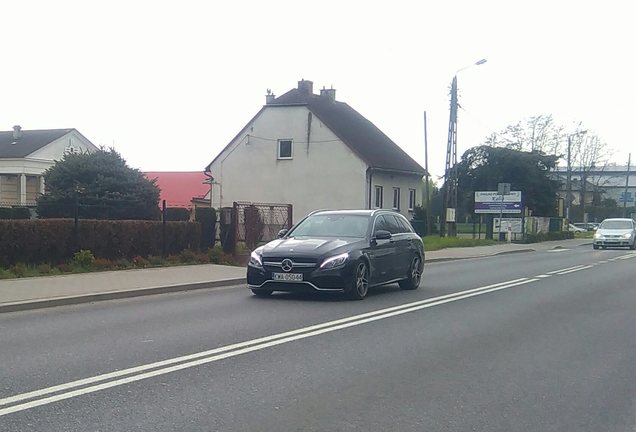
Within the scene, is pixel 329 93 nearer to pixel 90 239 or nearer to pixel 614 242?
pixel 614 242

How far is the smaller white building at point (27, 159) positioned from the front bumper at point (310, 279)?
41.5 metres

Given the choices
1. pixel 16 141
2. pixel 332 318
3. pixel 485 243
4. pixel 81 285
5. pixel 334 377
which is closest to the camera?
pixel 334 377

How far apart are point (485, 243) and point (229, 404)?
35505 mm

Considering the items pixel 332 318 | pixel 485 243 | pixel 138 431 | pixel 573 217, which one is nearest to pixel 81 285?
pixel 332 318

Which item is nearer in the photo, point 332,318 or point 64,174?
point 332,318

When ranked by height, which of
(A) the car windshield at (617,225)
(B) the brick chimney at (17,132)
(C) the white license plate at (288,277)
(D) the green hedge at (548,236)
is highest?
(B) the brick chimney at (17,132)

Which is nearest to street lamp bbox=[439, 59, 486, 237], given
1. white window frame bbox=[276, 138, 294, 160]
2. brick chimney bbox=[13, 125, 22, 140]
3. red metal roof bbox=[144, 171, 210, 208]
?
white window frame bbox=[276, 138, 294, 160]

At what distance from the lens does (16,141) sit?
190 ft

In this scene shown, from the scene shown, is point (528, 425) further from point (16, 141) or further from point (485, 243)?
point (16, 141)

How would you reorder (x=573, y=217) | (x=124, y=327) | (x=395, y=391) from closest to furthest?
1. (x=395, y=391)
2. (x=124, y=327)
3. (x=573, y=217)

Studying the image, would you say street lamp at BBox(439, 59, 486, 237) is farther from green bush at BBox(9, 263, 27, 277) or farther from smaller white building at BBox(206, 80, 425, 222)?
green bush at BBox(9, 263, 27, 277)

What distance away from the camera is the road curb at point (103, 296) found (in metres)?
11.5

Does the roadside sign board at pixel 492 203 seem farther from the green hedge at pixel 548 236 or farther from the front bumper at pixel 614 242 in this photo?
the front bumper at pixel 614 242

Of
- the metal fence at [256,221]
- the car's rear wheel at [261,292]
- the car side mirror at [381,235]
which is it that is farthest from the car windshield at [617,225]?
the car's rear wheel at [261,292]
